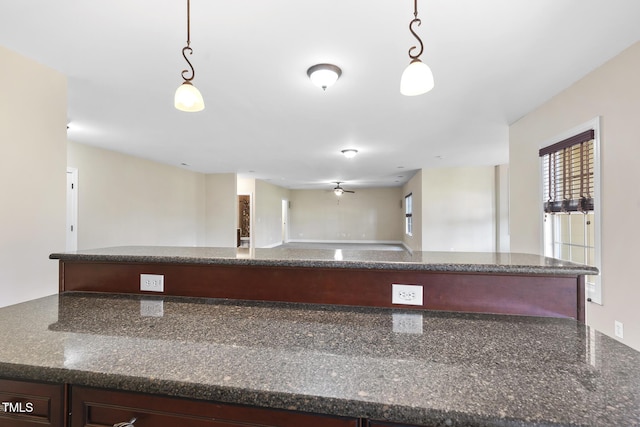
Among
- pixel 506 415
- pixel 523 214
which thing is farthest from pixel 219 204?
pixel 506 415

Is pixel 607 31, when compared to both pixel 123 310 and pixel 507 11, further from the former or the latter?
pixel 123 310

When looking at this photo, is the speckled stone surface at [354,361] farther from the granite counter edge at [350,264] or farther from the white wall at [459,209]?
the white wall at [459,209]

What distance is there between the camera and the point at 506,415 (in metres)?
0.59

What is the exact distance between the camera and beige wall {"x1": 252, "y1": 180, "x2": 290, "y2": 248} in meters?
9.62

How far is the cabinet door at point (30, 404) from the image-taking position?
83 cm

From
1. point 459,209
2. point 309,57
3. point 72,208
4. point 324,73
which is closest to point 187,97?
point 309,57

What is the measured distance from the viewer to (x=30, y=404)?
85cm

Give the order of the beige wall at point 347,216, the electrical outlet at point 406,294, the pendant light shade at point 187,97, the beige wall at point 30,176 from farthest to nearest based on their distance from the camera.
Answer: the beige wall at point 347,216, the beige wall at point 30,176, the pendant light shade at point 187,97, the electrical outlet at point 406,294

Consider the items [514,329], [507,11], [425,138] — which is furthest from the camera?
[425,138]

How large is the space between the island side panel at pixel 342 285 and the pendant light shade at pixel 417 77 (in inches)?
33.8

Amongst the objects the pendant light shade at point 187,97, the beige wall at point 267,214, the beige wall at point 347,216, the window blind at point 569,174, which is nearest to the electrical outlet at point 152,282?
the pendant light shade at point 187,97

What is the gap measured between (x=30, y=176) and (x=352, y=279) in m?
2.62

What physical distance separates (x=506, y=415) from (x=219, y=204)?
853cm

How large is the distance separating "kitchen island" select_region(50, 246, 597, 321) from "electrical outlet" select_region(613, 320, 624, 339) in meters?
1.73
